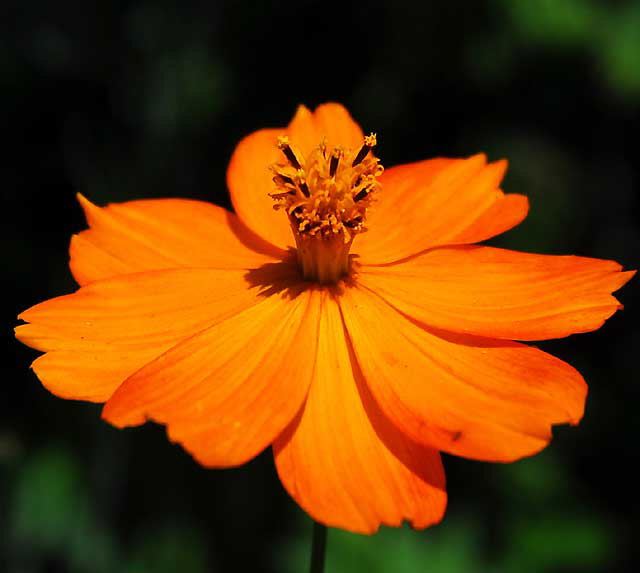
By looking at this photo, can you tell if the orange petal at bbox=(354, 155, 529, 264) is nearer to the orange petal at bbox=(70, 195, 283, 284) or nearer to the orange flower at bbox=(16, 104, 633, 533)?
the orange flower at bbox=(16, 104, 633, 533)

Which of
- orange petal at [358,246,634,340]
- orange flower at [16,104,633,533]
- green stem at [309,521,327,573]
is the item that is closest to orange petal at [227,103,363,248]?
orange flower at [16,104,633,533]

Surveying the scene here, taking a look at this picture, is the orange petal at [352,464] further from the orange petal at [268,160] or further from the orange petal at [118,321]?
the orange petal at [268,160]

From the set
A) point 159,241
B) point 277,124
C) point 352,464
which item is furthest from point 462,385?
→ point 277,124

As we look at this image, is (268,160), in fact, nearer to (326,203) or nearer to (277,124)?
(326,203)

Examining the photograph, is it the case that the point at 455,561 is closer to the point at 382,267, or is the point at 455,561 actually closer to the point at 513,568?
the point at 513,568

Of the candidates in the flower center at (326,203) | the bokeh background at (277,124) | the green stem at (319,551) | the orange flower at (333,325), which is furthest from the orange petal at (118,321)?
the bokeh background at (277,124)

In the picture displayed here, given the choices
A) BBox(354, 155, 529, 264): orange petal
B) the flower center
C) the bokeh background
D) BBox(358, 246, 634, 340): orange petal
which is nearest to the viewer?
BBox(358, 246, 634, 340): orange petal

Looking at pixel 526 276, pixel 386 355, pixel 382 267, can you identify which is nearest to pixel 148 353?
pixel 386 355
